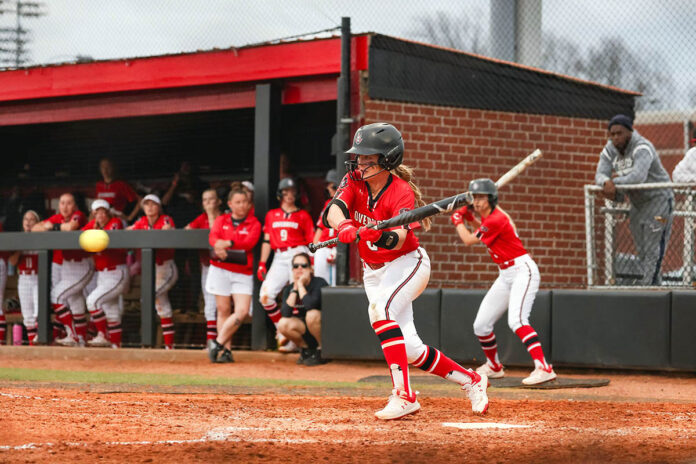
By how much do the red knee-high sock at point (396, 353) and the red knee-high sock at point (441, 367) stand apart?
151 millimetres

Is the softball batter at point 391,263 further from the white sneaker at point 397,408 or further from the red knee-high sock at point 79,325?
the red knee-high sock at point 79,325

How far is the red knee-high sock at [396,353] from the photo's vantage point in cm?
515

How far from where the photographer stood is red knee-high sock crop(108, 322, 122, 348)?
422 inches

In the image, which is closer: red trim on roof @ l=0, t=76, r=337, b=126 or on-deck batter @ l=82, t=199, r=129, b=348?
red trim on roof @ l=0, t=76, r=337, b=126

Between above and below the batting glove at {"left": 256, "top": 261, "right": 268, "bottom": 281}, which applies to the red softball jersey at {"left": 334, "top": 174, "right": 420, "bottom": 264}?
above

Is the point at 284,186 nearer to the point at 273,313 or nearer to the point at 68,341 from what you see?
the point at 273,313

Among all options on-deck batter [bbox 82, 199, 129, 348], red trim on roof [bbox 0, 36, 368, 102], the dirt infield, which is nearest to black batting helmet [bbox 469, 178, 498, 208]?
the dirt infield

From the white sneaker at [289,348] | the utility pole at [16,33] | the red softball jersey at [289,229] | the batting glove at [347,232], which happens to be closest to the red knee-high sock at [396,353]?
the batting glove at [347,232]

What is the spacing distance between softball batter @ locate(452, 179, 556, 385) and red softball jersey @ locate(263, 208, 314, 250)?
2497 millimetres

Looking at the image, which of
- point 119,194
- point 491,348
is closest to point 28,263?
point 119,194

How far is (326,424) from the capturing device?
478cm

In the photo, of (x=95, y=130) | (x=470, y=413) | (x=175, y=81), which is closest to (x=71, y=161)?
(x=95, y=130)

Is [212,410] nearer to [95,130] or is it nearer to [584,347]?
[584,347]

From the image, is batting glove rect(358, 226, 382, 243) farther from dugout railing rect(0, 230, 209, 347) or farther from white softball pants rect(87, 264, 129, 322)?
white softball pants rect(87, 264, 129, 322)
